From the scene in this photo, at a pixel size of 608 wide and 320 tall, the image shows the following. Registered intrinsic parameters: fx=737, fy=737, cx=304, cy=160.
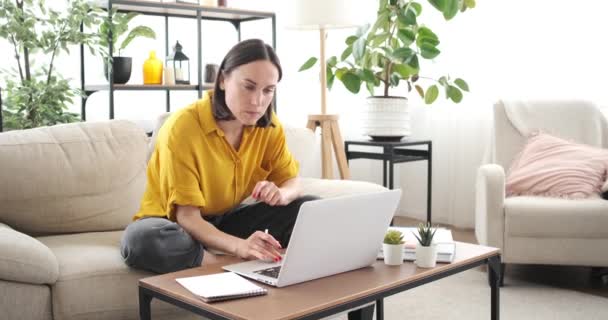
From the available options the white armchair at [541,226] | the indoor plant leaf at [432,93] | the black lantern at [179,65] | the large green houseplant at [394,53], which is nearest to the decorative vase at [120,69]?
the black lantern at [179,65]

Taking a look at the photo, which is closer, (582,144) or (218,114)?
(218,114)

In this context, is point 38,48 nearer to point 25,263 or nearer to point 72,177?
point 72,177

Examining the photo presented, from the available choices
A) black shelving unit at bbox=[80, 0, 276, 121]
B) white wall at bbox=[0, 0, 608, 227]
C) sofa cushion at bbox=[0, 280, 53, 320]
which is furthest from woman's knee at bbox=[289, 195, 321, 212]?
white wall at bbox=[0, 0, 608, 227]

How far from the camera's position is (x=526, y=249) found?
10.2 ft

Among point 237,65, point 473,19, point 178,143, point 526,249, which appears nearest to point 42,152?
point 178,143

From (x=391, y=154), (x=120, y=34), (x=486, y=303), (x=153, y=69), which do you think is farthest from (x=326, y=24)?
(x=486, y=303)

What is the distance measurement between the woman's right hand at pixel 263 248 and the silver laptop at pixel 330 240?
0.06ft

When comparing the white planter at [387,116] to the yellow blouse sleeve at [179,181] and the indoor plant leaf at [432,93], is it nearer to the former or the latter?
the indoor plant leaf at [432,93]

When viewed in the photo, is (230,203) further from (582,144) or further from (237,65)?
(582,144)

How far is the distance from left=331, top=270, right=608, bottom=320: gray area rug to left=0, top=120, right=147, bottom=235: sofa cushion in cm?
92

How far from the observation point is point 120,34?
137 inches

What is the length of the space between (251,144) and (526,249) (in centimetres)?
139

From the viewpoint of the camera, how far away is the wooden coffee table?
1.45m

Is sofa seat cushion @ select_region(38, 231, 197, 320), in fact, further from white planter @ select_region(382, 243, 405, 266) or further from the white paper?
white planter @ select_region(382, 243, 405, 266)
